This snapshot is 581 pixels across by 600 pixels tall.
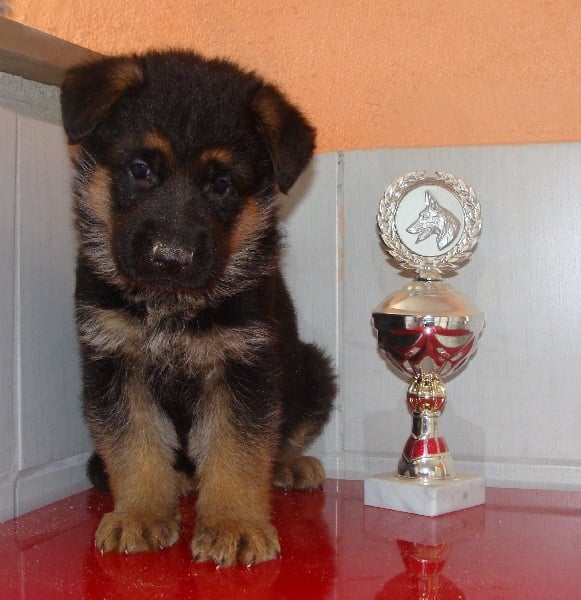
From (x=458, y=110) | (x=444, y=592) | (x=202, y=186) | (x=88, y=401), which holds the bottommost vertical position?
(x=444, y=592)

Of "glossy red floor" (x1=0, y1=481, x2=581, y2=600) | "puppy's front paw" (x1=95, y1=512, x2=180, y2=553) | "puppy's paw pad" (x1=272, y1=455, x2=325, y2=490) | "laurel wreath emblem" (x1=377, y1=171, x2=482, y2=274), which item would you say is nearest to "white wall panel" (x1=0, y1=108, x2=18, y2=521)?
"glossy red floor" (x1=0, y1=481, x2=581, y2=600)

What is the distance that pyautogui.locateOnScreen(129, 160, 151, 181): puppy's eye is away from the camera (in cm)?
239

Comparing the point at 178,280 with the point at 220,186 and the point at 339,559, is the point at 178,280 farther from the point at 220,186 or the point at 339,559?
the point at 339,559

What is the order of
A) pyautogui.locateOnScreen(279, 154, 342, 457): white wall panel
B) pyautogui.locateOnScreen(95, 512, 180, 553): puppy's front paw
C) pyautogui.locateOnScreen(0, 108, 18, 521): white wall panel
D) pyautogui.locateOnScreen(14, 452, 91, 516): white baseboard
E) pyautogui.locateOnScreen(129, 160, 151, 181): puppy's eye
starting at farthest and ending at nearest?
1. pyautogui.locateOnScreen(279, 154, 342, 457): white wall panel
2. pyautogui.locateOnScreen(14, 452, 91, 516): white baseboard
3. pyautogui.locateOnScreen(0, 108, 18, 521): white wall panel
4. pyautogui.locateOnScreen(129, 160, 151, 181): puppy's eye
5. pyautogui.locateOnScreen(95, 512, 180, 553): puppy's front paw

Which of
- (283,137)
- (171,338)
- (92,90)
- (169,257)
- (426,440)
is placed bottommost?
(426,440)

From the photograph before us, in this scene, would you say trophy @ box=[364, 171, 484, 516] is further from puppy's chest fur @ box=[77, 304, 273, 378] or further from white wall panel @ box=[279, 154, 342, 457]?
puppy's chest fur @ box=[77, 304, 273, 378]

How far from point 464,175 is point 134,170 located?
1.38 m

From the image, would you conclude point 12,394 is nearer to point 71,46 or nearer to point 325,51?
point 71,46

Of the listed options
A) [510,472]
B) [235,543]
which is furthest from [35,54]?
[510,472]

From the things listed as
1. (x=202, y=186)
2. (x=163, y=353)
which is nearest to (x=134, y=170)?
(x=202, y=186)

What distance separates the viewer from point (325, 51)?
3.72m

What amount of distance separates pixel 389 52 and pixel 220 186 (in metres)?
1.50

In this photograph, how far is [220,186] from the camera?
2477mm

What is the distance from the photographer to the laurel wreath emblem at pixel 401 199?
2908mm
